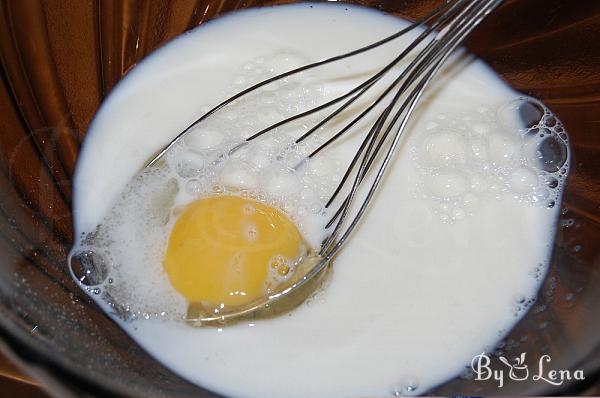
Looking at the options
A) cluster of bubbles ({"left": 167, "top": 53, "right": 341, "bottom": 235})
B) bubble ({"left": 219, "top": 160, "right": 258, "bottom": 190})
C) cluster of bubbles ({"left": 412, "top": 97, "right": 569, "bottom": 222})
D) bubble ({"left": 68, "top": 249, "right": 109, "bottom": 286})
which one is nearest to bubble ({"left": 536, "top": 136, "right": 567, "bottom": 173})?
cluster of bubbles ({"left": 412, "top": 97, "right": 569, "bottom": 222})

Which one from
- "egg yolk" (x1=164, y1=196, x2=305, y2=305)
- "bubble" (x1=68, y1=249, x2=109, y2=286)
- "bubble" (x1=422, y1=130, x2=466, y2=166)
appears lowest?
"bubble" (x1=68, y1=249, x2=109, y2=286)

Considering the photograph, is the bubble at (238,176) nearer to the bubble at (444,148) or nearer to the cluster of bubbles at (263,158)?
the cluster of bubbles at (263,158)

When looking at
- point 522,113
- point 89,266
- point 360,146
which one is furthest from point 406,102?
point 89,266

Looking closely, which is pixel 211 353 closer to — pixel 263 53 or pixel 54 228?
pixel 54 228

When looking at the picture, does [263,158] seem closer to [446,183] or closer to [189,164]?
[189,164]

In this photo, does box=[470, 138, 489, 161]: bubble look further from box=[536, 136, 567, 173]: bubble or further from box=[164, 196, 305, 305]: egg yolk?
box=[164, 196, 305, 305]: egg yolk

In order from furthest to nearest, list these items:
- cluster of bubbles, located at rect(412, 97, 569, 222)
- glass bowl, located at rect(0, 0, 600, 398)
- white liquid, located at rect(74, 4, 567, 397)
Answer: cluster of bubbles, located at rect(412, 97, 569, 222) < white liquid, located at rect(74, 4, 567, 397) < glass bowl, located at rect(0, 0, 600, 398)

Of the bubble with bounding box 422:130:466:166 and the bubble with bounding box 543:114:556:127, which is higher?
the bubble with bounding box 543:114:556:127

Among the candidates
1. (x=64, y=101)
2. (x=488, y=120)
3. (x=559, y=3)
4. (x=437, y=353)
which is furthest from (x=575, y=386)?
(x=64, y=101)
